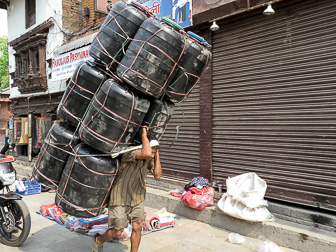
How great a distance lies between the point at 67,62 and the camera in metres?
10.3

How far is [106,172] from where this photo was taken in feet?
10.8

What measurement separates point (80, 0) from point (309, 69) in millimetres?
10173

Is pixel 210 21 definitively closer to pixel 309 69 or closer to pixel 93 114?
pixel 309 69

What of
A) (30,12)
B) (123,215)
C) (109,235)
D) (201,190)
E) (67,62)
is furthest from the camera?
(30,12)

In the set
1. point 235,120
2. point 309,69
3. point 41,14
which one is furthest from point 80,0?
point 309,69

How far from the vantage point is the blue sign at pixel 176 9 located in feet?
21.1

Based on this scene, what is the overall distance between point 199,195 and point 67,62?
23.9 ft

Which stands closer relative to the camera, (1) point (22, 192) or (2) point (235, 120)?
(2) point (235, 120)

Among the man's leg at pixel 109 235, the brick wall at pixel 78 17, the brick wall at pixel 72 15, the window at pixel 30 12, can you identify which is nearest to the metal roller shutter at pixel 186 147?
the man's leg at pixel 109 235

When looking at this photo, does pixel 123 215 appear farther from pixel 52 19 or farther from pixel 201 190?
pixel 52 19

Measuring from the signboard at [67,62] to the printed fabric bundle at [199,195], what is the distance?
5750mm

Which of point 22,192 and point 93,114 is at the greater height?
point 93,114

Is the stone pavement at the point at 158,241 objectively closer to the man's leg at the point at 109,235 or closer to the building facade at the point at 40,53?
the man's leg at the point at 109,235

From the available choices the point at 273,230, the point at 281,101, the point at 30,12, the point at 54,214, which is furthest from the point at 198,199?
the point at 30,12
